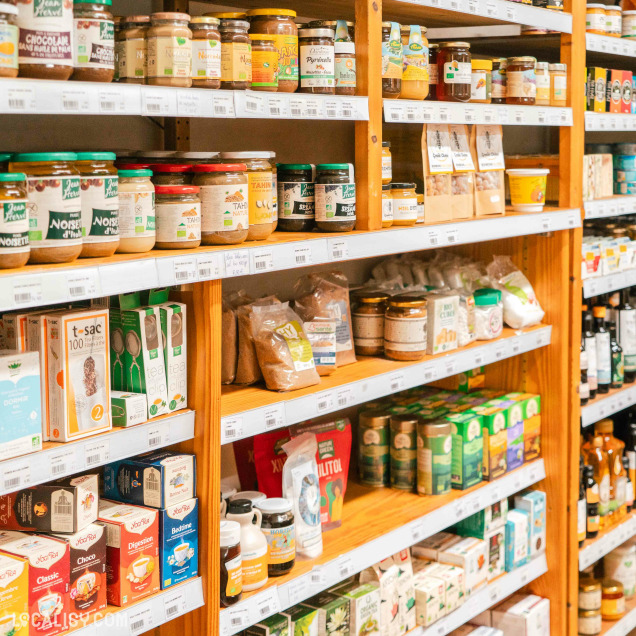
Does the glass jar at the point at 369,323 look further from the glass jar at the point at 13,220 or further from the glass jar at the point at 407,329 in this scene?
the glass jar at the point at 13,220

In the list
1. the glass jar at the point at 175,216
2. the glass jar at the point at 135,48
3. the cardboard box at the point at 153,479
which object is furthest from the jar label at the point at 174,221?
the cardboard box at the point at 153,479

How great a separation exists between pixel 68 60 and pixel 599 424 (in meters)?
2.77

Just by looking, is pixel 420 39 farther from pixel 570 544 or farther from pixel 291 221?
pixel 570 544

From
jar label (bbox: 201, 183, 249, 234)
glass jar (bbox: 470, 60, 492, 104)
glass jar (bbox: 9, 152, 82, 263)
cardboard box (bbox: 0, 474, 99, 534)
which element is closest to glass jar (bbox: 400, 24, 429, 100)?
glass jar (bbox: 470, 60, 492, 104)

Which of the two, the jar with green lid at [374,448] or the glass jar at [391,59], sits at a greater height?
the glass jar at [391,59]

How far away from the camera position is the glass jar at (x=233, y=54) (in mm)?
1923

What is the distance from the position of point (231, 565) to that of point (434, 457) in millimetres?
970

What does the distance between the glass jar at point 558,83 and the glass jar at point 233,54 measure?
1.45m

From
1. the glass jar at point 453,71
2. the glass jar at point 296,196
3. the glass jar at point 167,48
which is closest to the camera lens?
the glass jar at point 167,48

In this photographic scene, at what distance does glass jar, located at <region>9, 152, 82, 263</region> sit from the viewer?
1.60 m

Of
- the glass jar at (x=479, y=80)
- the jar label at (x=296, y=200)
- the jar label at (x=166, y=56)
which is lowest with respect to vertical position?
the jar label at (x=296, y=200)

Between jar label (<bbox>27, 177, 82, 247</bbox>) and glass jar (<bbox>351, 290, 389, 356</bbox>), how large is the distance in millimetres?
1229

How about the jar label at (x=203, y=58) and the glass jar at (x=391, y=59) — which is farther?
the glass jar at (x=391, y=59)

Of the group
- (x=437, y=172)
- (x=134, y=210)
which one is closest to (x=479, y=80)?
(x=437, y=172)
